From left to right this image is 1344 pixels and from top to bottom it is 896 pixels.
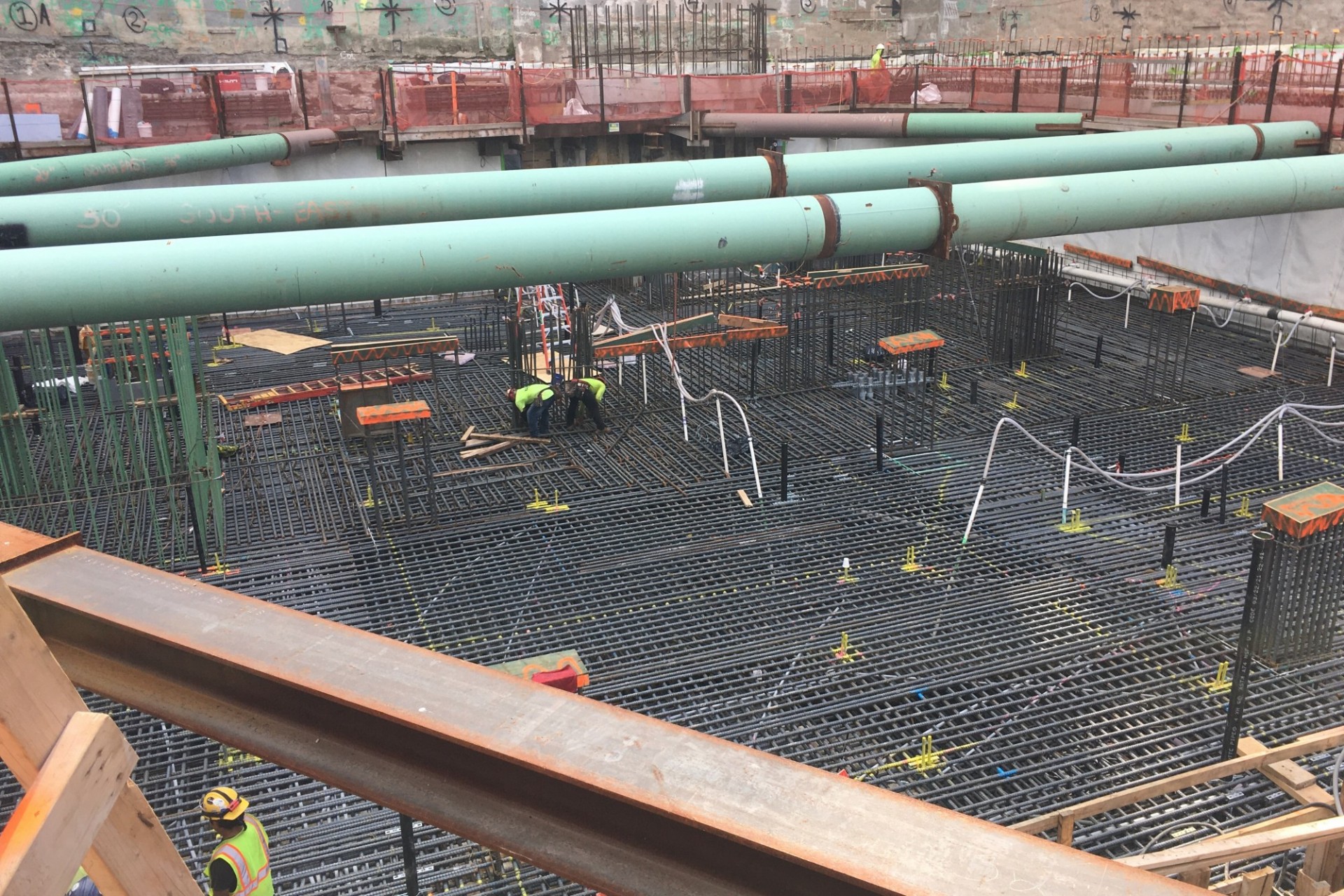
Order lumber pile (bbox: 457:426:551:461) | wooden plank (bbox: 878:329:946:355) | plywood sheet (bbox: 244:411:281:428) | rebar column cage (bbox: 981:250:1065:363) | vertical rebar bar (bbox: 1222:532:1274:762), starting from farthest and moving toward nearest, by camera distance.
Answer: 1. rebar column cage (bbox: 981:250:1065:363)
2. plywood sheet (bbox: 244:411:281:428)
3. lumber pile (bbox: 457:426:551:461)
4. wooden plank (bbox: 878:329:946:355)
5. vertical rebar bar (bbox: 1222:532:1274:762)

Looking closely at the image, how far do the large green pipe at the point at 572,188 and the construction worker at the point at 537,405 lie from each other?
3.52 m

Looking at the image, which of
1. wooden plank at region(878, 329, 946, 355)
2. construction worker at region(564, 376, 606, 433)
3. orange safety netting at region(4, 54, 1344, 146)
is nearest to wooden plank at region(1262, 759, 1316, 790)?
wooden plank at region(878, 329, 946, 355)

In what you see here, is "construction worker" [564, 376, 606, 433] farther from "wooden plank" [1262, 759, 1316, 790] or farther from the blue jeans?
"wooden plank" [1262, 759, 1316, 790]

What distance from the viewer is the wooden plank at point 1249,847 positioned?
5.72 m

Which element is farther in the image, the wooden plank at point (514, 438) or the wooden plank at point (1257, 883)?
the wooden plank at point (514, 438)

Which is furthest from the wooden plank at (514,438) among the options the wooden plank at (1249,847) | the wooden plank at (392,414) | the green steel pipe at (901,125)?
the green steel pipe at (901,125)

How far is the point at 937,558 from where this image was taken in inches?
444

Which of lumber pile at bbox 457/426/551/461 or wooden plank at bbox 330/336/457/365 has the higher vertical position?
wooden plank at bbox 330/336/457/365

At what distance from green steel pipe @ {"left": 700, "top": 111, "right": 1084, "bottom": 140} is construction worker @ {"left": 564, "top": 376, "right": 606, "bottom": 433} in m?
9.89

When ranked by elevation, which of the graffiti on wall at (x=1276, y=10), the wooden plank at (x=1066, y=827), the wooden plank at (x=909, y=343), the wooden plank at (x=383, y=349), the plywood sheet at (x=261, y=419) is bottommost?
the wooden plank at (x=1066, y=827)

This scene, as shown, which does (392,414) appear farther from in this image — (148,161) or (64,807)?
(64,807)

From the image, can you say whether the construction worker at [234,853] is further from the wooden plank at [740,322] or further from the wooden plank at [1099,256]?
the wooden plank at [1099,256]

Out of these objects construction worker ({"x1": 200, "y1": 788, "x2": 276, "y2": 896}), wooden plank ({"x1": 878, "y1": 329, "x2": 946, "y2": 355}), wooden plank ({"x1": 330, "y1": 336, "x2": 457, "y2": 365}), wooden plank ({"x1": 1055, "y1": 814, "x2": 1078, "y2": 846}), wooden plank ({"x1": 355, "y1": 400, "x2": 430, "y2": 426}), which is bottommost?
wooden plank ({"x1": 1055, "y1": 814, "x2": 1078, "y2": 846})

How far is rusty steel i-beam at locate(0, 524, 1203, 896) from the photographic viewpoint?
170 centimetres
